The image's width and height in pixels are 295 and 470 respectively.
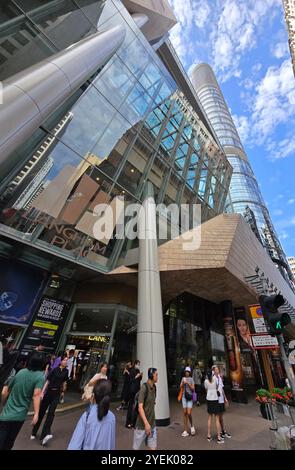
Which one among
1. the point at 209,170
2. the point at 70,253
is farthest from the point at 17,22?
the point at 209,170

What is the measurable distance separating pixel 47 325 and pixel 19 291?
2.14 m

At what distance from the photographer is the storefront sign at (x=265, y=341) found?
5.85m

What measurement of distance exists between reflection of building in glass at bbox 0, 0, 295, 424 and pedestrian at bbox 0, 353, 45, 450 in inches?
205

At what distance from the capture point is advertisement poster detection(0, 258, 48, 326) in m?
9.34

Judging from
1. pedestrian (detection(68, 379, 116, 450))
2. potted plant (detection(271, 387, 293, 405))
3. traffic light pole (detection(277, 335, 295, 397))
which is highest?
traffic light pole (detection(277, 335, 295, 397))

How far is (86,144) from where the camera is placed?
415 inches

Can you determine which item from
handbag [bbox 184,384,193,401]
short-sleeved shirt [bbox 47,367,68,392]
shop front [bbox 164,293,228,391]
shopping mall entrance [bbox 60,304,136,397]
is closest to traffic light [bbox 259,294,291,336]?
handbag [bbox 184,384,193,401]

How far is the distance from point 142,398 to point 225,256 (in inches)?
256

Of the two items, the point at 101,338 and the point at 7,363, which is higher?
the point at 101,338

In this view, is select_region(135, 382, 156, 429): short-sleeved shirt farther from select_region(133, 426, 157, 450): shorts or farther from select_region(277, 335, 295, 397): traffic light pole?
select_region(277, 335, 295, 397): traffic light pole

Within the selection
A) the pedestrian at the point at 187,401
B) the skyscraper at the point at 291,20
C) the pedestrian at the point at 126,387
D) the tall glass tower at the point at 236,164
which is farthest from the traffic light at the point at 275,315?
the tall glass tower at the point at 236,164

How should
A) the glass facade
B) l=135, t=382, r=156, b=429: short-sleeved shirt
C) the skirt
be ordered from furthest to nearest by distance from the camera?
1. the glass facade
2. the skirt
3. l=135, t=382, r=156, b=429: short-sleeved shirt

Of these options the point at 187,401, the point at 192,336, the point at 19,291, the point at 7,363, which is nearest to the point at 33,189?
the point at 19,291

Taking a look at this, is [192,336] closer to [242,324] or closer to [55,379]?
[242,324]
